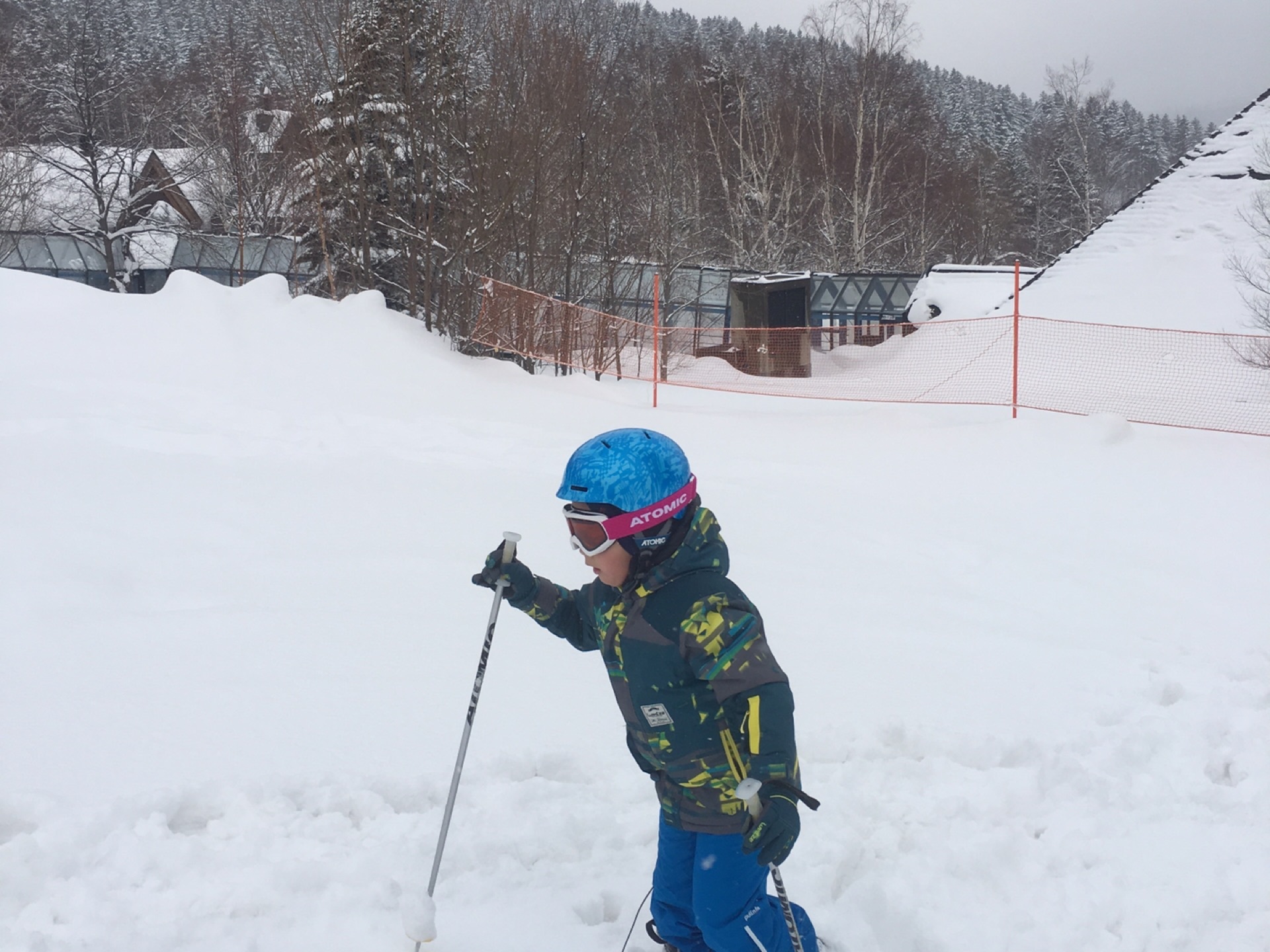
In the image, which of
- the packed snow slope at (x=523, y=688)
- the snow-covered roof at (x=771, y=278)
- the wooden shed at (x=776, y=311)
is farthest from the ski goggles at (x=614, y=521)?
the snow-covered roof at (x=771, y=278)

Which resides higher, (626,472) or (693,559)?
(626,472)

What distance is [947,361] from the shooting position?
17172mm

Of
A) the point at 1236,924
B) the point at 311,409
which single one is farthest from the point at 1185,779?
the point at 311,409

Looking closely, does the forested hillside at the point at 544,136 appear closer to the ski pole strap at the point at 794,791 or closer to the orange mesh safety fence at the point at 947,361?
the orange mesh safety fence at the point at 947,361

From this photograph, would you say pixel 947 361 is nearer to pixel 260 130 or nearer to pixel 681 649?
pixel 681 649

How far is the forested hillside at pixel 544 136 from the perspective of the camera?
13.4 meters

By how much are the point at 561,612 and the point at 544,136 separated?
13.4 m

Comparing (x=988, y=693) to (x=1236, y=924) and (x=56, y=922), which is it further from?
(x=56, y=922)

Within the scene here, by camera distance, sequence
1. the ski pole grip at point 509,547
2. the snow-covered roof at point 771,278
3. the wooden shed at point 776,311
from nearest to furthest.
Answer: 1. the ski pole grip at point 509,547
2. the wooden shed at point 776,311
3. the snow-covered roof at point 771,278

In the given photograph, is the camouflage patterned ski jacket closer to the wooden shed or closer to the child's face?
the child's face

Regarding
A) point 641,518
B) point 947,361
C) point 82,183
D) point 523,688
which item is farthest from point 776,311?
point 82,183

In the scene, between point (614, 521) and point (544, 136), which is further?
point (544, 136)

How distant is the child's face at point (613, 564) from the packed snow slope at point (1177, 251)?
52.2ft

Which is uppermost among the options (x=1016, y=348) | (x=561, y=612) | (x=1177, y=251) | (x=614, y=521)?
(x=1177, y=251)
